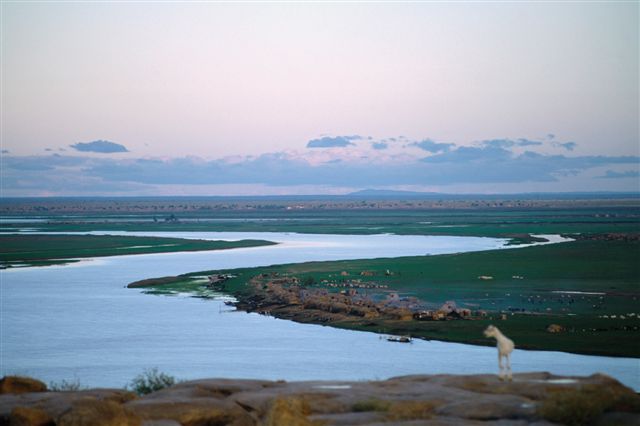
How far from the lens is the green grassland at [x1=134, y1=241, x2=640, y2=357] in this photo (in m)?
37.6

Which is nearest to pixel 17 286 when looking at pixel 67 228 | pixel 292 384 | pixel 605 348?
pixel 605 348

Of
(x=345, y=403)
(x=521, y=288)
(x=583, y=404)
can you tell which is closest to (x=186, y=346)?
(x=345, y=403)

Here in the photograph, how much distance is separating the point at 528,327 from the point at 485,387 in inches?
844

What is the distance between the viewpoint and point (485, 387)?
18438 mm

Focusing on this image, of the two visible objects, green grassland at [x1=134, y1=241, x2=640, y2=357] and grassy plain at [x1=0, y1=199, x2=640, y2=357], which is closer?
green grassland at [x1=134, y1=241, x2=640, y2=357]

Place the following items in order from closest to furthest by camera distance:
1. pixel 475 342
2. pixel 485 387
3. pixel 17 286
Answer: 1. pixel 485 387
2. pixel 475 342
3. pixel 17 286

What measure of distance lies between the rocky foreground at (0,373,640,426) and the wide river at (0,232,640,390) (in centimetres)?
978

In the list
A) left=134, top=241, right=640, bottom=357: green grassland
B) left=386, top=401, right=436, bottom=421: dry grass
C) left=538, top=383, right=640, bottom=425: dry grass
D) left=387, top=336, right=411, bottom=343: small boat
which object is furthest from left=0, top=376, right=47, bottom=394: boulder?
left=134, top=241, right=640, bottom=357: green grassland

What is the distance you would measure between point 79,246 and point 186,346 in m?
56.7

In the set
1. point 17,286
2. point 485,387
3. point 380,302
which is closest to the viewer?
point 485,387

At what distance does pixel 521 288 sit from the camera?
53375 mm

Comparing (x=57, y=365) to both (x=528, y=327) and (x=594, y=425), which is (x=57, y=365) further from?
(x=594, y=425)

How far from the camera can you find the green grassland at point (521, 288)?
3756cm

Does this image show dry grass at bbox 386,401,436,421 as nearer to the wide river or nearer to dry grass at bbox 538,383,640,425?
dry grass at bbox 538,383,640,425
